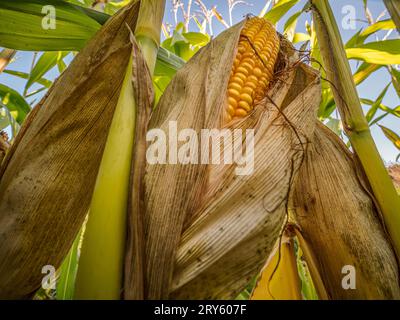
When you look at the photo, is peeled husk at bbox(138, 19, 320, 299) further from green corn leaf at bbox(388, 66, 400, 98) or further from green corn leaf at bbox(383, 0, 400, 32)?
green corn leaf at bbox(388, 66, 400, 98)

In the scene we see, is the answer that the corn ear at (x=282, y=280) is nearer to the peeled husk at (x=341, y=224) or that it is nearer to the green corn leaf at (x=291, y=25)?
the peeled husk at (x=341, y=224)

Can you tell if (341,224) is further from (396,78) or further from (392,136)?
(392,136)

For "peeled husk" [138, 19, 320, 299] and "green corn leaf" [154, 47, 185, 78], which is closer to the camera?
"peeled husk" [138, 19, 320, 299]

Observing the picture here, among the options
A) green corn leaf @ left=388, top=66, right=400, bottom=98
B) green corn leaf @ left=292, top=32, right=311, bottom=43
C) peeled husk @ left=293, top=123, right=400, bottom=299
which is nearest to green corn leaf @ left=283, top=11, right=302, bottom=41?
green corn leaf @ left=292, top=32, right=311, bottom=43

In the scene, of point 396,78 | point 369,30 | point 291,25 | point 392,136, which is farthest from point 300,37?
point 392,136
